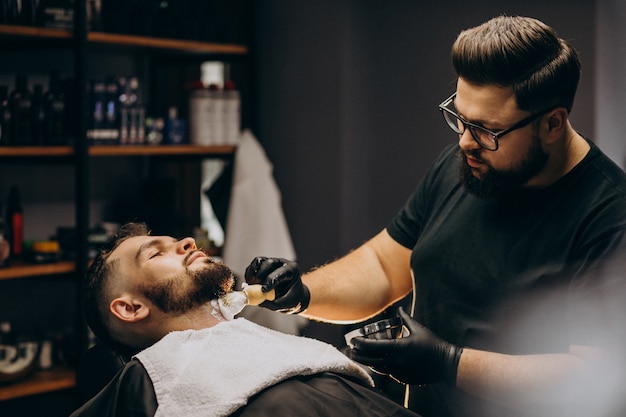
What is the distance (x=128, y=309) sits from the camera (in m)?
1.95

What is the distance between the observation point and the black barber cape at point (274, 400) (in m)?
1.68

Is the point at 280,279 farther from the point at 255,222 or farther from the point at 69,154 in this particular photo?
the point at 255,222

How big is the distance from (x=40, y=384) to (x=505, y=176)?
2.19 m

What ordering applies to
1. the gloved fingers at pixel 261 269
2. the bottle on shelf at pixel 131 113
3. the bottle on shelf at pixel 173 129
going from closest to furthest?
the gloved fingers at pixel 261 269 → the bottle on shelf at pixel 131 113 → the bottle on shelf at pixel 173 129

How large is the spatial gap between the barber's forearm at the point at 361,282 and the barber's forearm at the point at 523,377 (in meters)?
0.48

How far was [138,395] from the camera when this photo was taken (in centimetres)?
168

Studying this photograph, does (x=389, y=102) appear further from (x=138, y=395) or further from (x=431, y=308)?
(x=138, y=395)

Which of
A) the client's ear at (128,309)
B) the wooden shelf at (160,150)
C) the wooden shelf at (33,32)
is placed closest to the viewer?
the client's ear at (128,309)

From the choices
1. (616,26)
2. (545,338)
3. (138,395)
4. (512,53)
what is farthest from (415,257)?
(616,26)

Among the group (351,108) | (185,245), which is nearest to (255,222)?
(351,108)

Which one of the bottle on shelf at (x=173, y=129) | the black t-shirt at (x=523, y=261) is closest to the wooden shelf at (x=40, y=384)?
the bottle on shelf at (x=173, y=129)

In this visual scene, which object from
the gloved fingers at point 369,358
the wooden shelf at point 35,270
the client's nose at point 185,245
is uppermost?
the client's nose at point 185,245

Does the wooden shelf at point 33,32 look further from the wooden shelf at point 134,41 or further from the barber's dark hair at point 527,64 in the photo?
the barber's dark hair at point 527,64

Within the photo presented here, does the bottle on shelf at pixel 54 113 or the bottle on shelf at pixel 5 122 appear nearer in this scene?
the bottle on shelf at pixel 5 122
